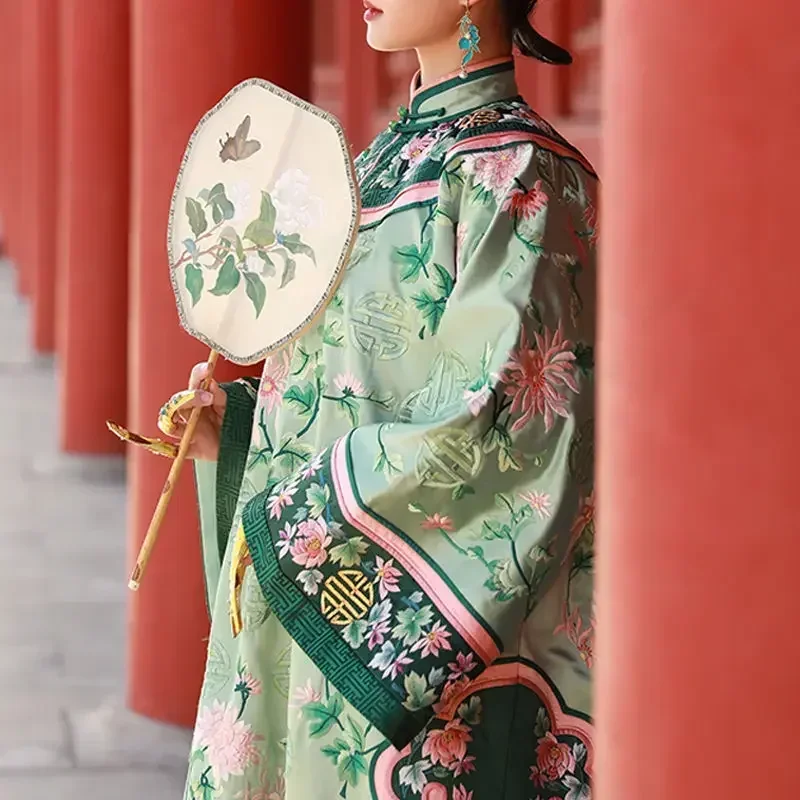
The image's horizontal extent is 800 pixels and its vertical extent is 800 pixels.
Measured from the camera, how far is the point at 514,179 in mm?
1648

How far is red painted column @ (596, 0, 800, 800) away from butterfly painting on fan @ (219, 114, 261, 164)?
82 cm

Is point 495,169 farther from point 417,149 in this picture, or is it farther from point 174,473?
point 174,473

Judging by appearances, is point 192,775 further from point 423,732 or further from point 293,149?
point 293,149

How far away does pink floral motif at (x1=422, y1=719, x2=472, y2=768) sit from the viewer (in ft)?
5.54

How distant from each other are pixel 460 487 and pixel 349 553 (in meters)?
0.15

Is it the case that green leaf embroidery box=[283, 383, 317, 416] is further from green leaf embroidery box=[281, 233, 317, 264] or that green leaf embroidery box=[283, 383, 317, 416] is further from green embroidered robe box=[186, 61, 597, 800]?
green leaf embroidery box=[281, 233, 317, 264]

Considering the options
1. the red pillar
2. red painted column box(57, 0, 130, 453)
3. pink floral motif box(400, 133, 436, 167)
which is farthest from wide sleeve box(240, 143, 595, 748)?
the red pillar

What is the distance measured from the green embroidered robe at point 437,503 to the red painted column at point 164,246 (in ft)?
4.61

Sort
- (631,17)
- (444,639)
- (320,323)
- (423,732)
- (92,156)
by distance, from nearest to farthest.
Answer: (631,17), (444,639), (423,732), (320,323), (92,156)

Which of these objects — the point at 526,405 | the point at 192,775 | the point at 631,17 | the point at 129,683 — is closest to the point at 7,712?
the point at 129,683

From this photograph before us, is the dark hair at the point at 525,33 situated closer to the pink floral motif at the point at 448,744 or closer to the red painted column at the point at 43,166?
the pink floral motif at the point at 448,744

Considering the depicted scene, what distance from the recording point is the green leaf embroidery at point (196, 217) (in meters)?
1.90

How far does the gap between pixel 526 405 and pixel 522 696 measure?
0.34 metres

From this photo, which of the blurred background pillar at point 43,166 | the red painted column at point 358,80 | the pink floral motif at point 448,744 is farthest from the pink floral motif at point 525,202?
the blurred background pillar at point 43,166
